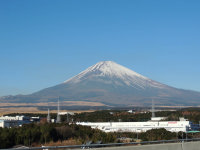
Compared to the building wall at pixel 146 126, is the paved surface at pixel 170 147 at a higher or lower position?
lower

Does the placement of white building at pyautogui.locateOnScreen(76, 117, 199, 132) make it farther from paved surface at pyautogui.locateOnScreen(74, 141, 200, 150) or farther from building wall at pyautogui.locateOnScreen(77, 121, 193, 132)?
paved surface at pyautogui.locateOnScreen(74, 141, 200, 150)

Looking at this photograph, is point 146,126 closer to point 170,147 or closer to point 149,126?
point 149,126

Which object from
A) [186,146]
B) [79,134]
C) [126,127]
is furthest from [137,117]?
[186,146]

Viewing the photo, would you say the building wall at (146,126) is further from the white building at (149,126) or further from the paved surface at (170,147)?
the paved surface at (170,147)

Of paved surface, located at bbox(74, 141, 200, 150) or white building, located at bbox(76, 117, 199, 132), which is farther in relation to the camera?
white building, located at bbox(76, 117, 199, 132)

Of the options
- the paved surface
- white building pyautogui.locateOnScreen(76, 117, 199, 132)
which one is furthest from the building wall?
the paved surface

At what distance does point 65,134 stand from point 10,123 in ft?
230

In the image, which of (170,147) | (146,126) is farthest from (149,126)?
(170,147)

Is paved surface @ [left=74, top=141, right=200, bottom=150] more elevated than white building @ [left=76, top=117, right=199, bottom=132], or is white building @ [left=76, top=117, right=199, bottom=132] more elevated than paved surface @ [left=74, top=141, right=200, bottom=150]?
white building @ [left=76, top=117, right=199, bottom=132]

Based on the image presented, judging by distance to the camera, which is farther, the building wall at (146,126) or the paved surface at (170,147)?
the building wall at (146,126)

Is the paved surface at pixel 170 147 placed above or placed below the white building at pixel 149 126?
below

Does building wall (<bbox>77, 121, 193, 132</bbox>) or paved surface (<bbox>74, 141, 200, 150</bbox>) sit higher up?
building wall (<bbox>77, 121, 193, 132</bbox>)

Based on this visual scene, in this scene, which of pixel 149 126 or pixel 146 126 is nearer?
pixel 149 126

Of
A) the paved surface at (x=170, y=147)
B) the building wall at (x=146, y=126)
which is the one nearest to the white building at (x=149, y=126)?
the building wall at (x=146, y=126)
